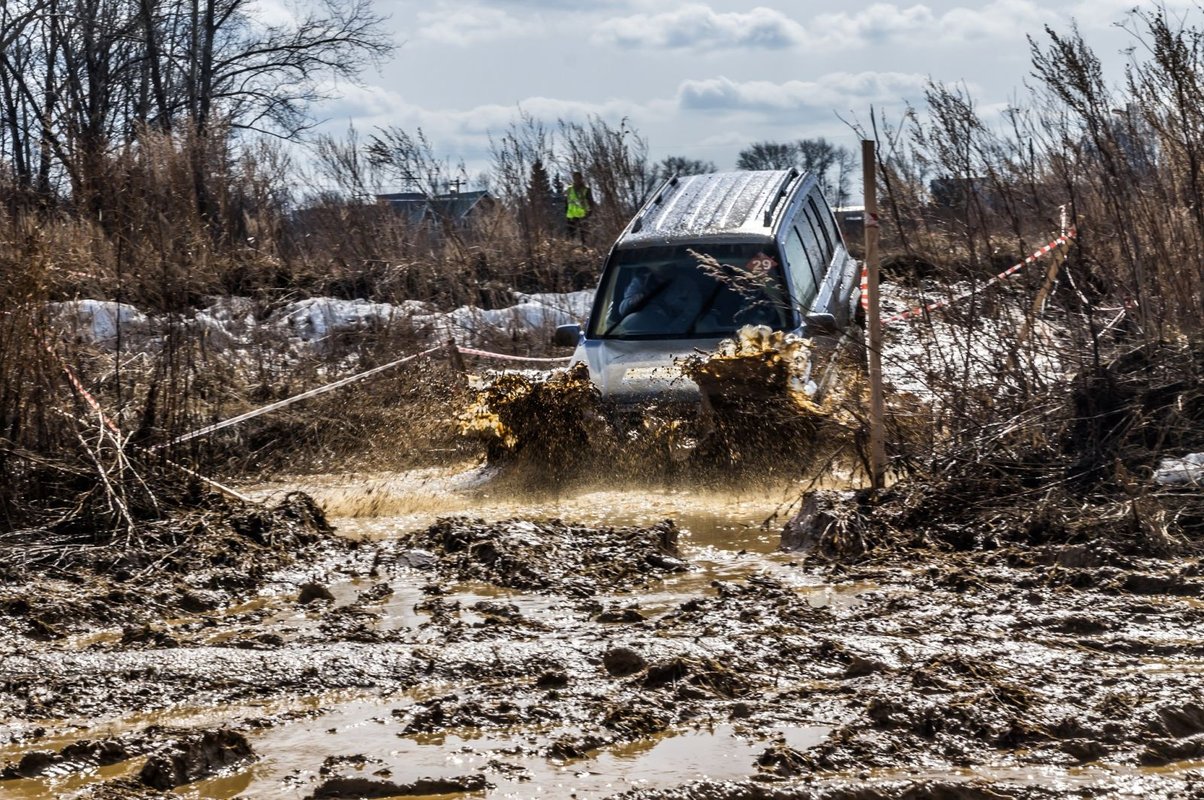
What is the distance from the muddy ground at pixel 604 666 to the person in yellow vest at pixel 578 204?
1185 cm

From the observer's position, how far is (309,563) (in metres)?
7.26

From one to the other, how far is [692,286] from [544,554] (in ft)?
13.0

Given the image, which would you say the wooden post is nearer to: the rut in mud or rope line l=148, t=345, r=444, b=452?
the rut in mud

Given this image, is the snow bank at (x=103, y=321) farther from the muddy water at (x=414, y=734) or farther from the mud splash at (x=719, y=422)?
the muddy water at (x=414, y=734)

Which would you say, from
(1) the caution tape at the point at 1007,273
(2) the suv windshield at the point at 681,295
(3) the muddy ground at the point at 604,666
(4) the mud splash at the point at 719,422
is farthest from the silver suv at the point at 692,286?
(3) the muddy ground at the point at 604,666

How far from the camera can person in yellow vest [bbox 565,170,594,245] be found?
19016mm

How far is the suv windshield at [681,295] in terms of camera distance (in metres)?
10.1

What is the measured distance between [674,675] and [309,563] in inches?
122

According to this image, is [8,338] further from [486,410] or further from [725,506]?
[725,506]

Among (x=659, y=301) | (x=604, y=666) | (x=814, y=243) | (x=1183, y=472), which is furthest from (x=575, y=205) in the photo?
(x=604, y=666)

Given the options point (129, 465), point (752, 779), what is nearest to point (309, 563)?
point (129, 465)

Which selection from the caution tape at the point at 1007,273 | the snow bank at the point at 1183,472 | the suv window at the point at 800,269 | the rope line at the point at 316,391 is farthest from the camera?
the rope line at the point at 316,391

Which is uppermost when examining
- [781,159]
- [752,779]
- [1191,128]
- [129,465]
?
[781,159]

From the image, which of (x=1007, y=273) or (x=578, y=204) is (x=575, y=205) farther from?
(x=1007, y=273)
